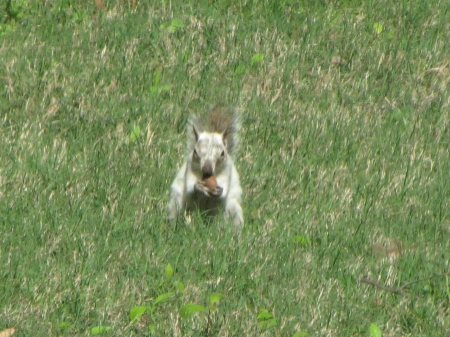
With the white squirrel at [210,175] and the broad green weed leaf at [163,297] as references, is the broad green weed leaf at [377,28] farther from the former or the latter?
the broad green weed leaf at [163,297]

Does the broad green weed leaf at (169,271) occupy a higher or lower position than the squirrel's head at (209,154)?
lower

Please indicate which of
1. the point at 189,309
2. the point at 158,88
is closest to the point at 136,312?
the point at 189,309

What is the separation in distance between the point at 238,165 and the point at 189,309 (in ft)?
7.98

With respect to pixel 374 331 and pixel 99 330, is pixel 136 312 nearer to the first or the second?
pixel 99 330

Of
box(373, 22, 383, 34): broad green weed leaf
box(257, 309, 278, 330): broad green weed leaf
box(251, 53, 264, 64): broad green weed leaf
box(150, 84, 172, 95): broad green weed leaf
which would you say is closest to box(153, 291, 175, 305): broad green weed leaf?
box(257, 309, 278, 330): broad green weed leaf

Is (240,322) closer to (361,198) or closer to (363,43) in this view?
(361,198)

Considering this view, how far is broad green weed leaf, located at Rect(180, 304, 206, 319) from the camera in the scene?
5.14 m

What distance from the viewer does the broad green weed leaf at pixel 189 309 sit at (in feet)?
16.9

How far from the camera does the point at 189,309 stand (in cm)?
515

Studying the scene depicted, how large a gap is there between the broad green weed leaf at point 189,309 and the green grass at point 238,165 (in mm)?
89

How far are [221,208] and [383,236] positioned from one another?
1.10 meters

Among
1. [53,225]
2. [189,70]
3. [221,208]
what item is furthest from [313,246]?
[189,70]

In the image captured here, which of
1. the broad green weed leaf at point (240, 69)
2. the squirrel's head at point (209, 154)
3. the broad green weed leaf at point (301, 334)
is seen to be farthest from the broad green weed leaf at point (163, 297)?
the broad green weed leaf at point (240, 69)

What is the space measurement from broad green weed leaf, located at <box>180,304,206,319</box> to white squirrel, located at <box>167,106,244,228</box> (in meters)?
1.36
